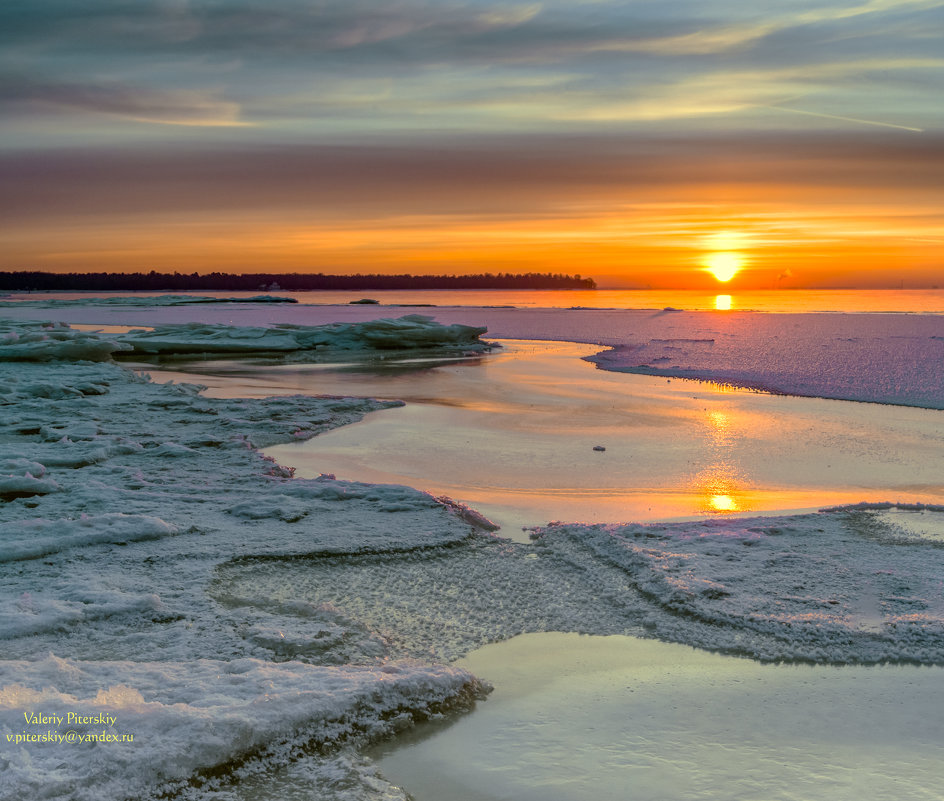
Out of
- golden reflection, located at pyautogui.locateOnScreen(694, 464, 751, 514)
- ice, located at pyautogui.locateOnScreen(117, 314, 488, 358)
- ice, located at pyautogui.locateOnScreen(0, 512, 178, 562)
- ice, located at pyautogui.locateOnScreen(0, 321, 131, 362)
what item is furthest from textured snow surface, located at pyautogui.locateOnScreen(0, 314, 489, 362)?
golden reflection, located at pyautogui.locateOnScreen(694, 464, 751, 514)

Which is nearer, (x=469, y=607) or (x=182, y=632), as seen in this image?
(x=182, y=632)

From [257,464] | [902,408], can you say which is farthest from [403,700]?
[902,408]

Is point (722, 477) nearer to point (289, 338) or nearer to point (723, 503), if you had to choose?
point (723, 503)

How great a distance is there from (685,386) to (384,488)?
344 inches

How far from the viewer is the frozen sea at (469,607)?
2654 millimetres

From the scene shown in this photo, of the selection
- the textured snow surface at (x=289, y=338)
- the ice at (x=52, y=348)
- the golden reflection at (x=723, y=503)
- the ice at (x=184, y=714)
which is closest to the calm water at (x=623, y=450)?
the golden reflection at (x=723, y=503)

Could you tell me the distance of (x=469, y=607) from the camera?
404 cm

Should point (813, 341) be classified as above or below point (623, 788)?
above

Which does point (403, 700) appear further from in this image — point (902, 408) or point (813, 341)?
point (813, 341)

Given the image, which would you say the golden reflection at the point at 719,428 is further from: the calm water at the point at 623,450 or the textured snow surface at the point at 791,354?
the textured snow surface at the point at 791,354

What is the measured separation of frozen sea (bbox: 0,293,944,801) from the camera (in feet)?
8.71

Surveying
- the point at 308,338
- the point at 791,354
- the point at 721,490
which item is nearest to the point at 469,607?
the point at 721,490

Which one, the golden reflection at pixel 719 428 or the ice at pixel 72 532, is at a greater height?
the golden reflection at pixel 719 428

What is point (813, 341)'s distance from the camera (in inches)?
875
